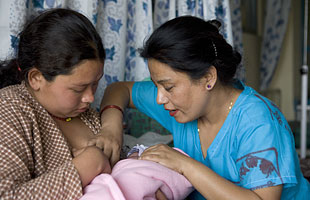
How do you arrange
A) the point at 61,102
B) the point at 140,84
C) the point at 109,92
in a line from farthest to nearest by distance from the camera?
the point at 140,84
the point at 109,92
the point at 61,102

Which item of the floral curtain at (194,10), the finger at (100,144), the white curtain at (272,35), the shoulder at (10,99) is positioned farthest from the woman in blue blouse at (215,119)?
the white curtain at (272,35)

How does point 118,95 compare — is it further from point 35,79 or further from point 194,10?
point 194,10

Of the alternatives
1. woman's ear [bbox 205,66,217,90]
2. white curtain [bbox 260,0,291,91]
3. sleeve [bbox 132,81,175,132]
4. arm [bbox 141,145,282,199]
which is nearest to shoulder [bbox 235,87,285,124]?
woman's ear [bbox 205,66,217,90]

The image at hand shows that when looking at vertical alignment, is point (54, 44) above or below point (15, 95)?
above

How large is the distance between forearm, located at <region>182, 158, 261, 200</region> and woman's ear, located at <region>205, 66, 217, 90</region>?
345 millimetres

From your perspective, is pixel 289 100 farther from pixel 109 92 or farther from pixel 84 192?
pixel 84 192

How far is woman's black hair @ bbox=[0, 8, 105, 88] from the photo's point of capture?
102cm

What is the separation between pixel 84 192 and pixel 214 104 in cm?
70

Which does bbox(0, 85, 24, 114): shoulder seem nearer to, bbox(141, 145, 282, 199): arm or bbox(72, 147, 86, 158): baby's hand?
bbox(72, 147, 86, 158): baby's hand

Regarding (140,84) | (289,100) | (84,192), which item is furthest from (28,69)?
(289,100)

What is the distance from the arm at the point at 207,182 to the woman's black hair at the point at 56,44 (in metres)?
0.41

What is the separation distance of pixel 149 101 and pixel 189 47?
504mm

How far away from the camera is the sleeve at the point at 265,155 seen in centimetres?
106

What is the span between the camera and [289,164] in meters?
1.09
